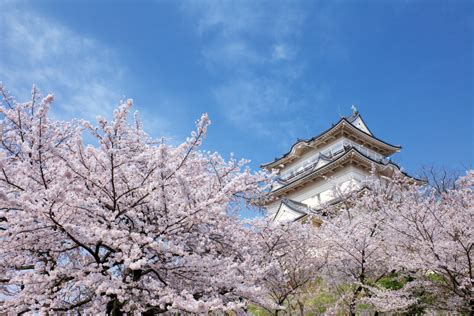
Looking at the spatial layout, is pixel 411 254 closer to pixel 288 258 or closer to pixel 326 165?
pixel 288 258

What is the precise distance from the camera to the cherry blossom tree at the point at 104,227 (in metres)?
4.04

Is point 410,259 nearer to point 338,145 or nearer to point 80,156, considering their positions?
point 80,156

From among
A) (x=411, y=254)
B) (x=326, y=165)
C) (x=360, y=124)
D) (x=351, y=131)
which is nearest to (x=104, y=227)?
(x=411, y=254)

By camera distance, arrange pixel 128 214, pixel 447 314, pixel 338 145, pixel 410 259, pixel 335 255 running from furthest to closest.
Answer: pixel 338 145, pixel 335 255, pixel 447 314, pixel 410 259, pixel 128 214

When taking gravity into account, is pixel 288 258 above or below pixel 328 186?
below

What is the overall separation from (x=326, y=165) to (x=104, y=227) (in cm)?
1942

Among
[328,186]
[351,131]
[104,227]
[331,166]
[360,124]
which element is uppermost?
[360,124]

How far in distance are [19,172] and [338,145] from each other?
2348 centimetres

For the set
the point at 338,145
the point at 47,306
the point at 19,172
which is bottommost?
the point at 47,306

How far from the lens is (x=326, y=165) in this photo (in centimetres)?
2214

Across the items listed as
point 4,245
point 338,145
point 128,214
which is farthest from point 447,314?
point 338,145

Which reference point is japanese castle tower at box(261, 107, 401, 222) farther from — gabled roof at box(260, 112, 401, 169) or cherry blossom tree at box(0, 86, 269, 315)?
cherry blossom tree at box(0, 86, 269, 315)

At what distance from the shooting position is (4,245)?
4.38m

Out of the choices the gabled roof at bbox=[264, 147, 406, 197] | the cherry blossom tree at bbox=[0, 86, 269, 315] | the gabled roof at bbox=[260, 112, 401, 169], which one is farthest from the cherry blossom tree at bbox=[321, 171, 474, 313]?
the gabled roof at bbox=[260, 112, 401, 169]
